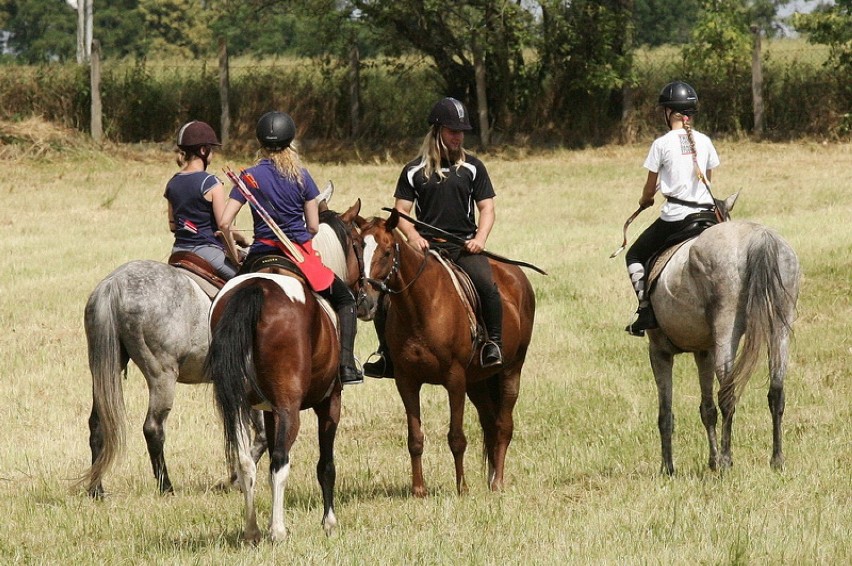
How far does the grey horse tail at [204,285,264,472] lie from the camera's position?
7613 mm

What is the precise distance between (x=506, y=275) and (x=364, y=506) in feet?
8.36

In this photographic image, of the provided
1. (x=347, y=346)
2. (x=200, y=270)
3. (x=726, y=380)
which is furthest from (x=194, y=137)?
(x=726, y=380)

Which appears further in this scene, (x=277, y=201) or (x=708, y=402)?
(x=708, y=402)

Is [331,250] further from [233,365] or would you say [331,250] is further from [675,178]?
[675,178]

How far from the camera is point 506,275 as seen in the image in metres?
10.6

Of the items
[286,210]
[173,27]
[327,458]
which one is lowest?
[327,458]

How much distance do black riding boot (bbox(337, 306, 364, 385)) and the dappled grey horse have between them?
2821mm

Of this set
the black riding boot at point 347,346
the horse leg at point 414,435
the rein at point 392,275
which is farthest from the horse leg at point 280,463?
the horse leg at point 414,435

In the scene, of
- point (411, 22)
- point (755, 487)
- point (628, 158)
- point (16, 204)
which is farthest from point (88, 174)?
point (755, 487)

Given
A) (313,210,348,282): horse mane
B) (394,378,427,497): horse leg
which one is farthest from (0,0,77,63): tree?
(313,210,348,282): horse mane

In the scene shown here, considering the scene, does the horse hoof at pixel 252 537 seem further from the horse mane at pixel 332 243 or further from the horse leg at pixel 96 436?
the horse leg at pixel 96 436

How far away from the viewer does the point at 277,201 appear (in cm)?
857

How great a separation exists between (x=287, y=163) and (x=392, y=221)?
0.87 m

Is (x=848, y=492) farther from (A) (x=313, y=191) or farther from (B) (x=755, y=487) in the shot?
(A) (x=313, y=191)
